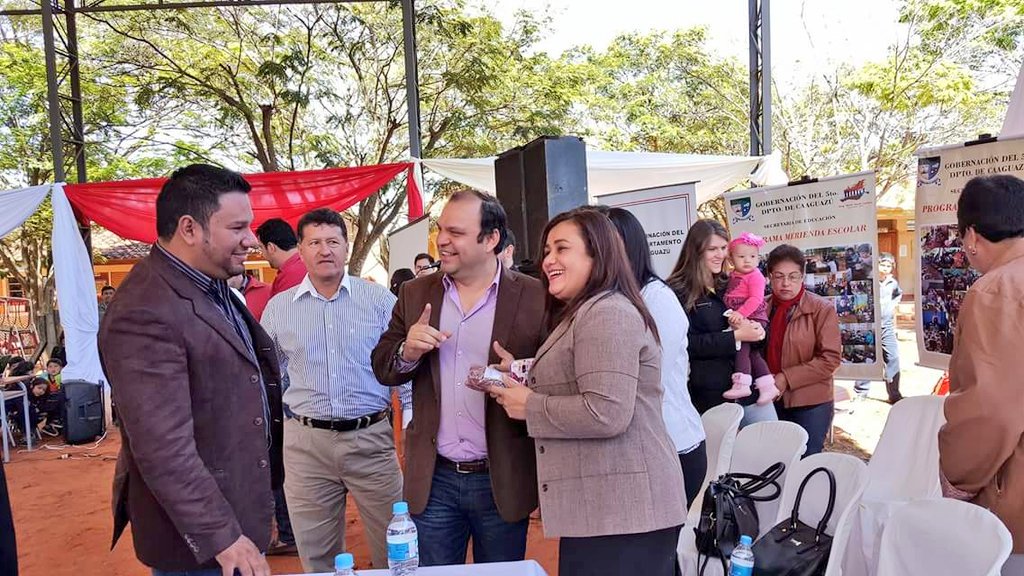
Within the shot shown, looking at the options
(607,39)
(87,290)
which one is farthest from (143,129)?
(607,39)

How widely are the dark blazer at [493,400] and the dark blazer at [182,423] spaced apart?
52 centimetres

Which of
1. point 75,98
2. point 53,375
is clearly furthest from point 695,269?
point 75,98

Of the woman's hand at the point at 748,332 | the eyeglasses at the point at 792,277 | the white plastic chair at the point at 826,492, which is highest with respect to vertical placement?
the eyeglasses at the point at 792,277

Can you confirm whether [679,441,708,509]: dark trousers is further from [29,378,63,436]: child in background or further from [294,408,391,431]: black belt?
[29,378,63,436]: child in background

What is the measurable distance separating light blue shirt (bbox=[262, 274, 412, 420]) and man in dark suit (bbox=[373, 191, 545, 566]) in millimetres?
675

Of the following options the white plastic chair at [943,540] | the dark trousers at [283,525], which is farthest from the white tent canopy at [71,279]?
the white plastic chair at [943,540]

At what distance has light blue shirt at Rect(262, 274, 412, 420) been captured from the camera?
2775mm

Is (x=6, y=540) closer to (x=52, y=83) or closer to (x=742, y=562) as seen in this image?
(x=742, y=562)

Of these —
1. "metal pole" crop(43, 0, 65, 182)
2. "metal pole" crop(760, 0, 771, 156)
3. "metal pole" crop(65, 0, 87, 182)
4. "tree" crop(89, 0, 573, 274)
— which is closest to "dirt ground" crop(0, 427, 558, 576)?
"metal pole" crop(43, 0, 65, 182)

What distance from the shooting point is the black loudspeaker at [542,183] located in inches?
124

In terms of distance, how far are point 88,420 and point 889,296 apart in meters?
9.14

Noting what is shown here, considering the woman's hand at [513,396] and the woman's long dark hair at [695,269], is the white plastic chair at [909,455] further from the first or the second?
the woman's hand at [513,396]

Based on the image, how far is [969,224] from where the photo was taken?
→ 204cm

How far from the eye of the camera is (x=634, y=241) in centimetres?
190
